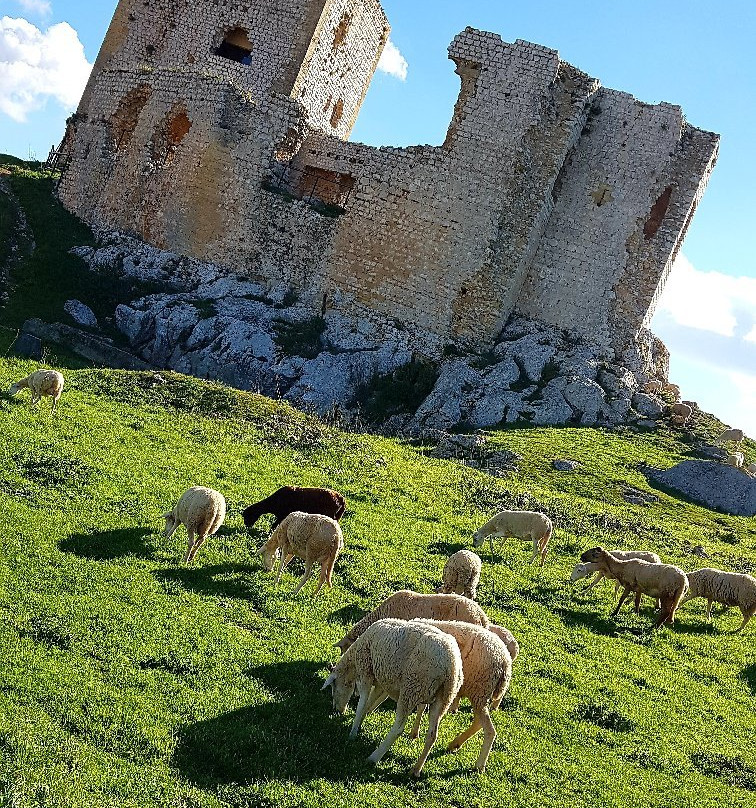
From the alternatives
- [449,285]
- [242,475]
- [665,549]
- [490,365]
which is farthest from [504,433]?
[242,475]

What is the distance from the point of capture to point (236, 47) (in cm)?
3662

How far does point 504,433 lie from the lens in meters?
23.9

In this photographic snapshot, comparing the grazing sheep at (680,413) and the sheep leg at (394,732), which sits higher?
the grazing sheep at (680,413)

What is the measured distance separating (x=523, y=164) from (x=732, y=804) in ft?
72.5

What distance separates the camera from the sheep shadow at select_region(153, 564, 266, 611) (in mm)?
10398

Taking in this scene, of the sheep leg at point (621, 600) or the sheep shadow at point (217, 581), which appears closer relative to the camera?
the sheep shadow at point (217, 581)

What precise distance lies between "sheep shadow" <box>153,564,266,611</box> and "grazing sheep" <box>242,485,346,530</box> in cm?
177

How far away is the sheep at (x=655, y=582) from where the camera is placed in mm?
12398

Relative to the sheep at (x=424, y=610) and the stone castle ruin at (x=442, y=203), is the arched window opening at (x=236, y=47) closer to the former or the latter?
the stone castle ruin at (x=442, y=203)

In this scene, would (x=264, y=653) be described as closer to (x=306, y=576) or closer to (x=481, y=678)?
(x=306, y=576)

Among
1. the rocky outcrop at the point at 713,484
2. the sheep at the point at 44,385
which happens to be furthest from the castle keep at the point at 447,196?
the sheep at the point at 44,385

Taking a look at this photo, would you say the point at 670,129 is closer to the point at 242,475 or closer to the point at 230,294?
the point at 230,294

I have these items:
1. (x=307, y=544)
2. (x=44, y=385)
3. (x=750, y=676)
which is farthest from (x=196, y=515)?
(x=750, y=676)

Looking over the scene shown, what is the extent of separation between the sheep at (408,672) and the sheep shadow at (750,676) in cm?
560
